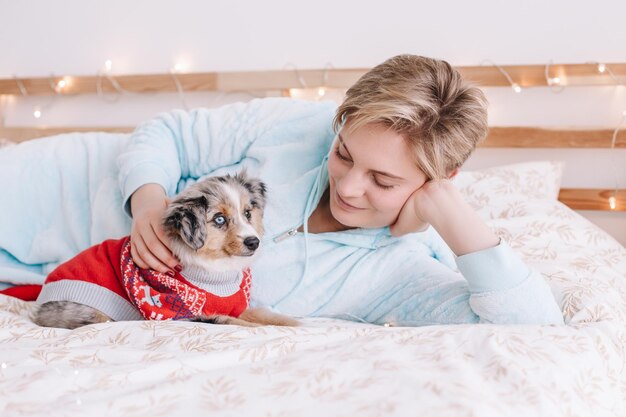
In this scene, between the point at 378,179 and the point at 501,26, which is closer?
the point at 378,179

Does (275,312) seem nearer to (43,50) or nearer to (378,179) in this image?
(378,179)

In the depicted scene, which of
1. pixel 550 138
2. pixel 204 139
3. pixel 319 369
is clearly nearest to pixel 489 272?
pixel 319 369

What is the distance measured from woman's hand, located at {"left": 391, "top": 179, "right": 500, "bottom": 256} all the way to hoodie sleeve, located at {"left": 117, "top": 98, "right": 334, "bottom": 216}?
0.52 metres

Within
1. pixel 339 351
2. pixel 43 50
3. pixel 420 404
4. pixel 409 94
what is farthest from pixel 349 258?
pixel 43 50

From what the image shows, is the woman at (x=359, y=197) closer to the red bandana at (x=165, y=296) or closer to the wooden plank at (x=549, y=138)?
the red bandana at (x=165, y=296)

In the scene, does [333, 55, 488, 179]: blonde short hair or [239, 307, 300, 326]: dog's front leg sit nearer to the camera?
[333, 55, 488, 179]: blonde short hair

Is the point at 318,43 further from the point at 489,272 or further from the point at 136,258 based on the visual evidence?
the point at 489,272

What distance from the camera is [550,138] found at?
2.82 metres

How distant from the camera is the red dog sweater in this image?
1.50 m

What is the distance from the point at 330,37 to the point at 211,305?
78.7 inches

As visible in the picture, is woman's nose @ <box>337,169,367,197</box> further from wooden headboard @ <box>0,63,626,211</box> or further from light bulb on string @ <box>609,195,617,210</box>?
Answer: light bulb on string @ <box>609,195,617,210</box>

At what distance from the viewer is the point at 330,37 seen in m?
3.18

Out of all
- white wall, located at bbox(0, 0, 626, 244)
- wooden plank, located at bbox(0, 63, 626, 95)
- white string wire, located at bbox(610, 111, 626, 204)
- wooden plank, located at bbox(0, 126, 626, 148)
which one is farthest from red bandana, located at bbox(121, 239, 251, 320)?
white string wire, located at bbox(610, 111, 626, 204)

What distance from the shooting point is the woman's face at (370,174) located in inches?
57.0
